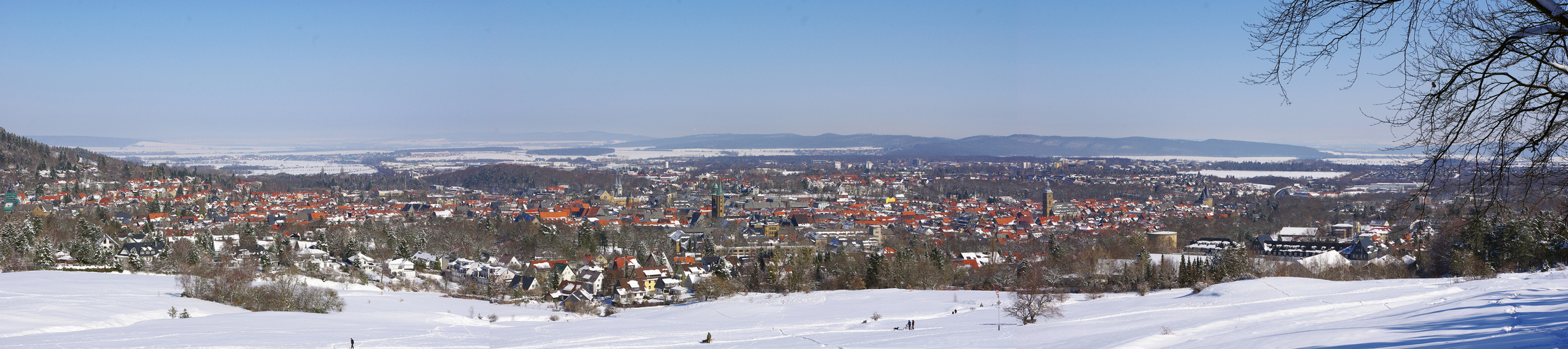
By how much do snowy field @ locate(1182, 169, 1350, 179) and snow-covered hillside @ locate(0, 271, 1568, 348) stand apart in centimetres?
7636

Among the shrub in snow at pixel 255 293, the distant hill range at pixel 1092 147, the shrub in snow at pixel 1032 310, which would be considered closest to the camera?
the shrub in snow at pixel 1032 310

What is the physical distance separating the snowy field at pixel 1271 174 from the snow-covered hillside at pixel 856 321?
76.4 metres

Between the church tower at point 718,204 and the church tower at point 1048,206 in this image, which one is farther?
the church tower at point 1048,206

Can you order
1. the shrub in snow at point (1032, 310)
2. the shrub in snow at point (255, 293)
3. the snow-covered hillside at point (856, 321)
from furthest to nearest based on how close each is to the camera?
the shrub in snow at point (255, 293)
the shrub in snow at point (1032, 310)
the snow-covered hillside at point (856, 321)

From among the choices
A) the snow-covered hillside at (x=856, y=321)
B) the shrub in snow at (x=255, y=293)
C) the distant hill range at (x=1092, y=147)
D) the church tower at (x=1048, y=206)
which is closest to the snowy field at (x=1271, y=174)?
the church tower at (x=1048, y=206)

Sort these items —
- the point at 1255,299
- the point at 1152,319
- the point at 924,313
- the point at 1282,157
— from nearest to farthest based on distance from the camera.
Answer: the point at 1152,319, the point at 1255,299, the point at 924,313, the point at 1282,157

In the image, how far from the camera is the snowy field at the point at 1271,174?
8106 centimetres

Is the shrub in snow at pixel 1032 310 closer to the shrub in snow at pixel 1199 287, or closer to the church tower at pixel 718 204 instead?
the shrub in snow at pixel 1199 287

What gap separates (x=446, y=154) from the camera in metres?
138

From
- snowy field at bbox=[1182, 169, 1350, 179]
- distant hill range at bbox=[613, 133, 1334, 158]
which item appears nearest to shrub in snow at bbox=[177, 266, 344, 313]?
snowy field at bbox=[1182, 169, 1350, 179]

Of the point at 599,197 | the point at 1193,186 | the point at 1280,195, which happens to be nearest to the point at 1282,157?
the point at 1193,186

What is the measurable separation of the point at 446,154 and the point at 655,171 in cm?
5661

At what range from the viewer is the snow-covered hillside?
6.53 metres

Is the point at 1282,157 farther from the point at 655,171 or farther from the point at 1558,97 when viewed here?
the point at 1558,97
